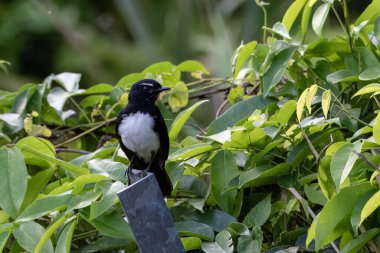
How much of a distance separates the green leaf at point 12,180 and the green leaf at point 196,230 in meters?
0.45

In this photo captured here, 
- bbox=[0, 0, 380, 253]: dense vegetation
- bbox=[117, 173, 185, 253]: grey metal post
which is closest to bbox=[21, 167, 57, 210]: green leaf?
bbox=[0, 0, 380, 253]: dense vegetation

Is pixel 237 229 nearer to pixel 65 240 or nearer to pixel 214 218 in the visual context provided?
pixel 214 218

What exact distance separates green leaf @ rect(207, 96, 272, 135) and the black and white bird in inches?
8.0

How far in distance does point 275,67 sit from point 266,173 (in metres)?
0.39

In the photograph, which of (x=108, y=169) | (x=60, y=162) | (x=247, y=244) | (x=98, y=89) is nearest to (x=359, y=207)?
(x=247, y=244)

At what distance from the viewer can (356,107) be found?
246 centimetres

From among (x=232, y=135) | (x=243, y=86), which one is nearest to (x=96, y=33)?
(x=243, y=86)

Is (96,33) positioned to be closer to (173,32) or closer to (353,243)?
(173,32)

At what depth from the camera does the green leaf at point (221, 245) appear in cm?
220

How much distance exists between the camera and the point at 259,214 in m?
2.29

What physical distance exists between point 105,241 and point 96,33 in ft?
27.3

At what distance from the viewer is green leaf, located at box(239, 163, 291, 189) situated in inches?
89.6

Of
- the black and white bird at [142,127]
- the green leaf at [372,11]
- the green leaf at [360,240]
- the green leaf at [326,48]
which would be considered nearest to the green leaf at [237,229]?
the green leaf at [360,240]

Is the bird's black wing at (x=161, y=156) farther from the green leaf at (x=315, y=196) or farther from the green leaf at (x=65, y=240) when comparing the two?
the green leaf at (x=315, y=196)
